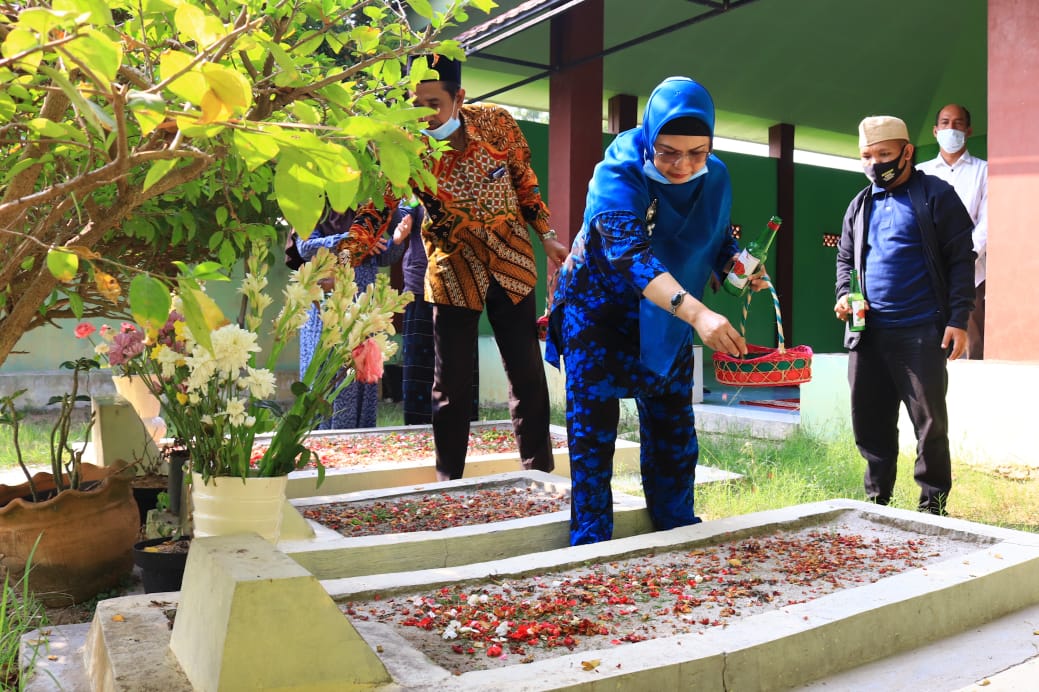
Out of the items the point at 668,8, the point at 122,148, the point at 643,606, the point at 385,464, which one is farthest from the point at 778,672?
the point at 668,8

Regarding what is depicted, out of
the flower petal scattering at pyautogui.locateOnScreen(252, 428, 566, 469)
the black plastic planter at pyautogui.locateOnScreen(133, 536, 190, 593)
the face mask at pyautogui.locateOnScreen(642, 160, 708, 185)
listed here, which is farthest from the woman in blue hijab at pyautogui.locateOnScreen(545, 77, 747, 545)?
the flower petal scattering at pyautogui.locateOnScreen(252, 428, 566, 469)

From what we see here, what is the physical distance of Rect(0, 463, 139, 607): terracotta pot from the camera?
294 cm

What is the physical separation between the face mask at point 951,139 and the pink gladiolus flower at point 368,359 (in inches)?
191

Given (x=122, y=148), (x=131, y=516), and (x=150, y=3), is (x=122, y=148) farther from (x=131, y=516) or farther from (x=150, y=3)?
(x=131, y=516)

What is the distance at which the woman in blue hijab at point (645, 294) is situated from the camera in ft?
9.63

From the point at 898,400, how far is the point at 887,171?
1.05 metres

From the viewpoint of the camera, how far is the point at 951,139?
20.2 feet

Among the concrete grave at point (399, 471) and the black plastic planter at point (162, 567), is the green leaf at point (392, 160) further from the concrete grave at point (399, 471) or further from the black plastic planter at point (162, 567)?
the concrete grave at point (399, 471)

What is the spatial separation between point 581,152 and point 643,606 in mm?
6775

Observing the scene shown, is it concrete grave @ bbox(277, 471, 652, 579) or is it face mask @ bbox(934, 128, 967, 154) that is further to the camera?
face mask @ bbox(934, 128, 967, 154)

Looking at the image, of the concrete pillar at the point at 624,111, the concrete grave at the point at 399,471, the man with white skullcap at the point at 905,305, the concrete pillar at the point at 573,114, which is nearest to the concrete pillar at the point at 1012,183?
the man with white skullcap at the point at 905,305

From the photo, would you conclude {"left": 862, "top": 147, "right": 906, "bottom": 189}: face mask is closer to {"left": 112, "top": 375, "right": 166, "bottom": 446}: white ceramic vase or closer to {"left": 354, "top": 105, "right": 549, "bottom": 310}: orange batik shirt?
{"left": 354, "top": 105, "right": 549, "bottom": 310}: orange batik shirt

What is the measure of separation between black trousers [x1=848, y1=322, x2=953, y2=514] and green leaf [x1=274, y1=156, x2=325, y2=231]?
3518mm

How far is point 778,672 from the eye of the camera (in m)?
2.24
